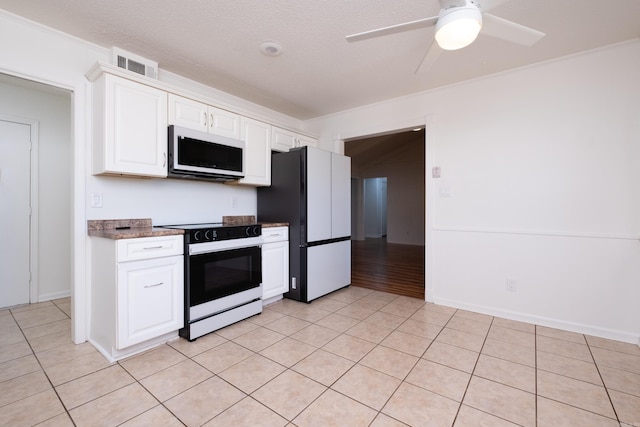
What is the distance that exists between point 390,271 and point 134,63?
4.41m

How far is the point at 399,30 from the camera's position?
1.64m

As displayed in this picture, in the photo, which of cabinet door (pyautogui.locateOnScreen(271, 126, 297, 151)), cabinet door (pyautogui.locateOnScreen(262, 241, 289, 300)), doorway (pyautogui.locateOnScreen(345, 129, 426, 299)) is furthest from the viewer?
doorway (pyautogui.locateOnScreen(345, 129, 426, 299))

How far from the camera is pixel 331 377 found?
186cm

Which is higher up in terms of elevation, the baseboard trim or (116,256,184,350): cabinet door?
(116,256,184,350): cabinet door

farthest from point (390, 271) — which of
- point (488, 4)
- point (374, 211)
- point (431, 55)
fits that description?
point (374, 211)

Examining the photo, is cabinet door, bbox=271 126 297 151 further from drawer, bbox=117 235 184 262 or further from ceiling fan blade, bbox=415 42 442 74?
ceiling fan blade, bbox=415 42 442 74

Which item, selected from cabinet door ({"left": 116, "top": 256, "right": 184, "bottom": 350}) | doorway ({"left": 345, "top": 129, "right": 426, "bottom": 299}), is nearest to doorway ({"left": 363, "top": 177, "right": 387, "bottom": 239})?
doorway ({"left": 345, "top": 129, "right": 426, "bottom": 299})

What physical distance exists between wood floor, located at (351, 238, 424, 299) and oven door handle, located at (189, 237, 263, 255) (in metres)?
1.88

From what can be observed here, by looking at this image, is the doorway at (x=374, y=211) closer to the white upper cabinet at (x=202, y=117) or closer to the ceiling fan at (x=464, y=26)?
the white upper cabinet at (x=202, y=117)

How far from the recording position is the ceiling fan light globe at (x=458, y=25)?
1491 mm

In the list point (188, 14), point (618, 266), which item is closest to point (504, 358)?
point (618, 266)

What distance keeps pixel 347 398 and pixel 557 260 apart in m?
2.37

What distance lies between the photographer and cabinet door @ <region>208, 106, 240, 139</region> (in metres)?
2.80

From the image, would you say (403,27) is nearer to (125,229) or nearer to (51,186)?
(125,229)
